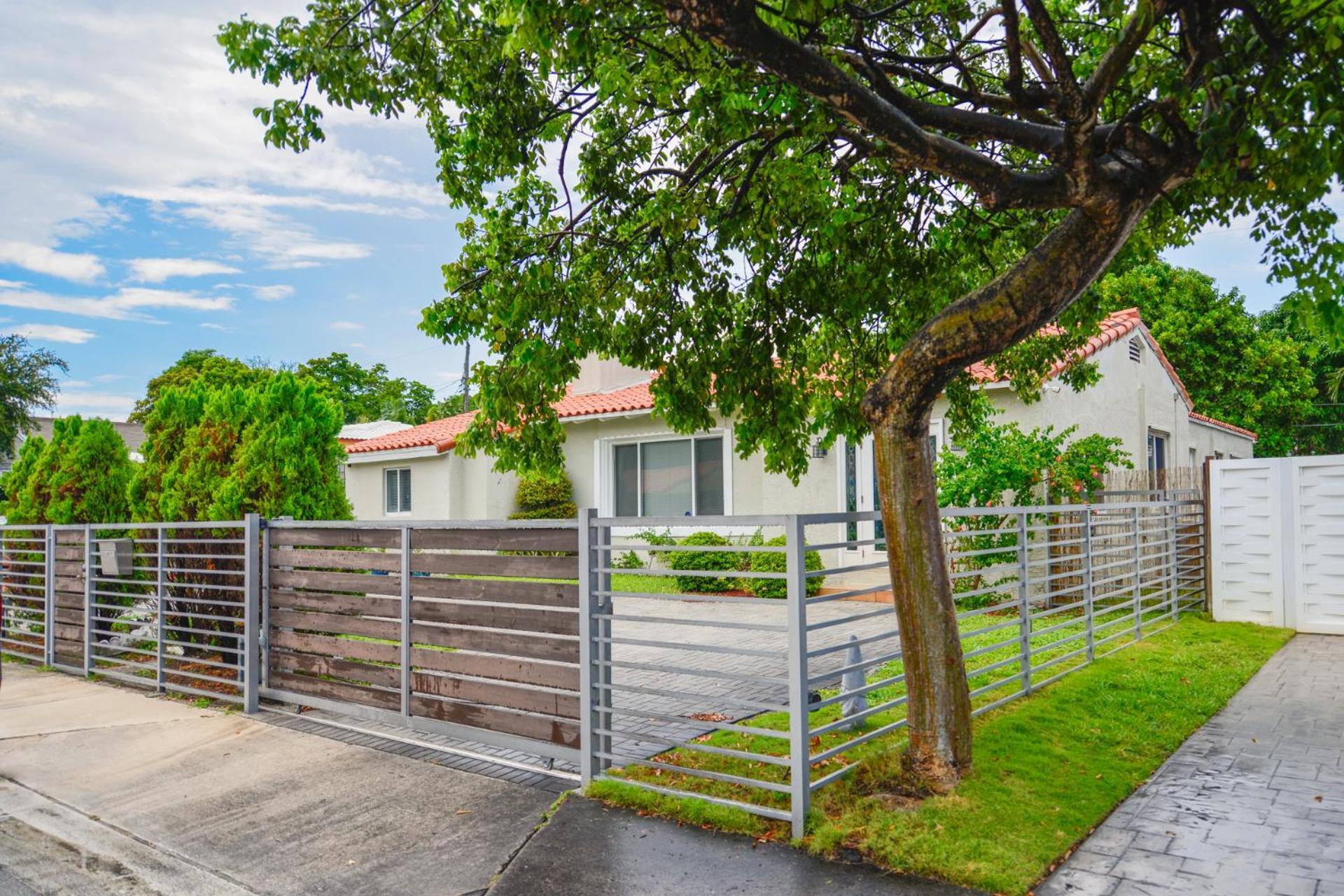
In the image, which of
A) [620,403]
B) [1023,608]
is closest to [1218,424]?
[620,403]

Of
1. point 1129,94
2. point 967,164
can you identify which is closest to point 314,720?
point 967,164

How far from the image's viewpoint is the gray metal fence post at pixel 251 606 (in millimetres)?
7445

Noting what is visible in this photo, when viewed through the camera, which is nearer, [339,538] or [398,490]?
[339,538]

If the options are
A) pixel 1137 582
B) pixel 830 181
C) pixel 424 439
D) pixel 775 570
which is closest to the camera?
pixel 830 181

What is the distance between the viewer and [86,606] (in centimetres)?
911

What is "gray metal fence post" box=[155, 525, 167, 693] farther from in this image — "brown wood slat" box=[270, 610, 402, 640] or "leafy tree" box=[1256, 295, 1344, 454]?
"leafy tree" box=[1256, 295, 1344, 454]

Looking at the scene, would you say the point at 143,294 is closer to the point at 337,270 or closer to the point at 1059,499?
the point at 337,270

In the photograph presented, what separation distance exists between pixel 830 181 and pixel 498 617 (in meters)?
4.19

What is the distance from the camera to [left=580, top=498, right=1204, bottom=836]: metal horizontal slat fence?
468 cm

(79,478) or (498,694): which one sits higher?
(79,478)

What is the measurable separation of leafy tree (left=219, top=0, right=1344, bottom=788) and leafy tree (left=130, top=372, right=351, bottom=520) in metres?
2.08

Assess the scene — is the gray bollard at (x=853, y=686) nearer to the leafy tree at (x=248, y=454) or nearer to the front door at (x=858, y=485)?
the leafy tree at (x=248, y=454)

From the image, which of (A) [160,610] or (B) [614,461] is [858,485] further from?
(A) [160,610]

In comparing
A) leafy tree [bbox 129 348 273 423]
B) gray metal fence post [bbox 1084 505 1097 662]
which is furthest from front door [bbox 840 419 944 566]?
leafy tree [bbox 129 348 273 423]
